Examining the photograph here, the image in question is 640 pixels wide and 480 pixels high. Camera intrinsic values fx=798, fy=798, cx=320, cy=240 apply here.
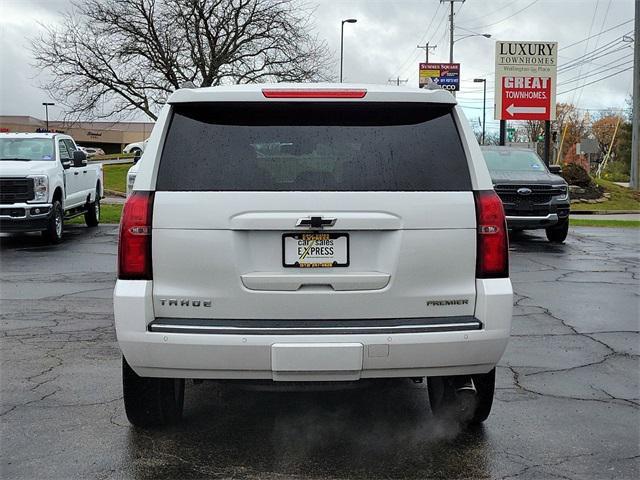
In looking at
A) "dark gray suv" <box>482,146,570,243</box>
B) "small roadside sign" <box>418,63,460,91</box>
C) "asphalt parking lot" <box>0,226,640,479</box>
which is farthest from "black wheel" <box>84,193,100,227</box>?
"small roadside sign" <box>418,63,460,91</box>

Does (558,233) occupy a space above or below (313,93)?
below

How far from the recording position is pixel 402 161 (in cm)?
409

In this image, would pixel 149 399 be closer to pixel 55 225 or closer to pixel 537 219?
pixel 55 225

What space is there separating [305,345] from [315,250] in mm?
476

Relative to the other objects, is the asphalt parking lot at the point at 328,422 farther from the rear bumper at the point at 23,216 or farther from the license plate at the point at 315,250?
the rear bumper at the point at 23,216

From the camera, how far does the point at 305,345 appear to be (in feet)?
12.6

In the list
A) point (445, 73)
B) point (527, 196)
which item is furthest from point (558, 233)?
point (445, 73)

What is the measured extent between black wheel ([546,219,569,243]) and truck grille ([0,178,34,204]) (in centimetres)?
1006

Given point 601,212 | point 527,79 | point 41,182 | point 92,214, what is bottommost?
point 601,212

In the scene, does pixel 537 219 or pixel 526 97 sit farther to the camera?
pixel 526 97

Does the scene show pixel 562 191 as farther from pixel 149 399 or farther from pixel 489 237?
pixel 149 399

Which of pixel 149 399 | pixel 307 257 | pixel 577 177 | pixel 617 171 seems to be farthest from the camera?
pixel 617 171

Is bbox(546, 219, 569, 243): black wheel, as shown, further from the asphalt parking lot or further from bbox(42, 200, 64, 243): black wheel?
bbox(42, 200, 64, 243): black wheel

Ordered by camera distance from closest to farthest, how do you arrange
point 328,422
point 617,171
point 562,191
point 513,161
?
1. point 328,422
2. point 562,191
3. point 513,161
4. point 617,171
